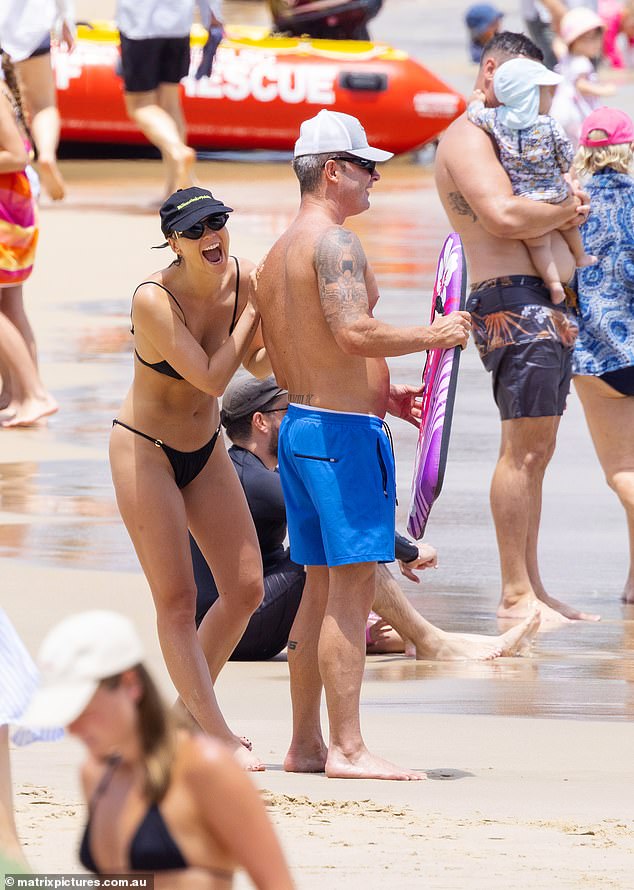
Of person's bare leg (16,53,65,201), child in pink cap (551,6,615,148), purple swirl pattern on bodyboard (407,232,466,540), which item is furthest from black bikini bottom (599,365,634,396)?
child in pink cap (551,6,615,148)

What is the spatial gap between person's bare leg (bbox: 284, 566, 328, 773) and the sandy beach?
0.11 m

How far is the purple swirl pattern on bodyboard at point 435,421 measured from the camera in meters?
5.54

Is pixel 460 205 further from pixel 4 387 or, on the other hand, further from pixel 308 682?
pixel 4 387

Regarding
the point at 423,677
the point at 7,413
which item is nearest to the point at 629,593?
the point at 423,677

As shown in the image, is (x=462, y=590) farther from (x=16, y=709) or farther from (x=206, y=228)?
(x=16, y=709)

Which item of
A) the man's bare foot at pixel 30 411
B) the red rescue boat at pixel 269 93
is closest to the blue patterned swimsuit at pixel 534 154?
the man's bare foot at pixel 30 411

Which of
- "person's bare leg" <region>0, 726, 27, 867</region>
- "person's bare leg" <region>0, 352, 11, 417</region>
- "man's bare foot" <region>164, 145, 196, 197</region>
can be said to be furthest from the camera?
"man's bare foot" <region>164, 145, 196, 197</region>

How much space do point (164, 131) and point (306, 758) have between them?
9.75 m

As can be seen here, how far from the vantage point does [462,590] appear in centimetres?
759

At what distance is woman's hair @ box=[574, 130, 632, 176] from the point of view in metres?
7.38

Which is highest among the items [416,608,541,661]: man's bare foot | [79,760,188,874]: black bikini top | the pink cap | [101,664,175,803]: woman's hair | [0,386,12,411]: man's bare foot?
the pink cap

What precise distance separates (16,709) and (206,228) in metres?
1.71

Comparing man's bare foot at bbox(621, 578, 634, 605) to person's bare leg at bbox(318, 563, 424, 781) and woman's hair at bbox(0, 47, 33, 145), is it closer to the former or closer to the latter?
person's bare leg at bbox(318, 563, 424, 781)

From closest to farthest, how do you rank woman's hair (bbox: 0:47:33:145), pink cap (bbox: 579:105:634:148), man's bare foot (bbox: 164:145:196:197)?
pink cap (bbox: 579:105:634:148) → woman's hair (bbox: 0:47:33:145) → man's bare foot (bbox: 164:145:196:197)
